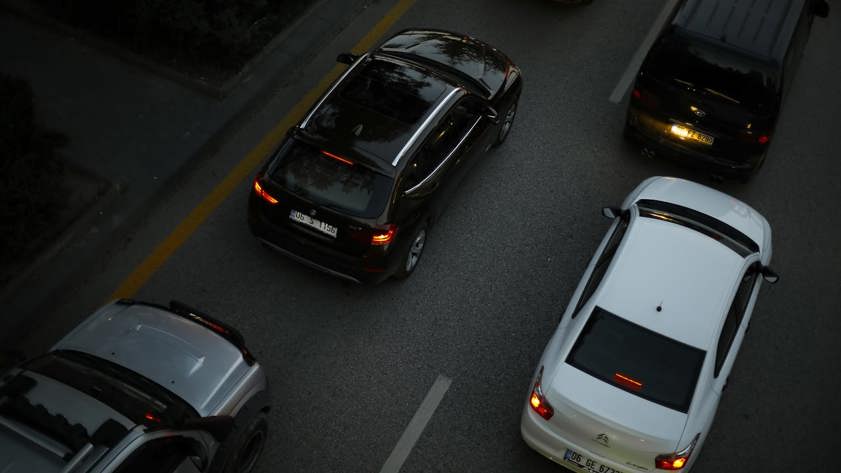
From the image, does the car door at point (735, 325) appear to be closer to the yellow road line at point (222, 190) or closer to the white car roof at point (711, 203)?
the white car roof at point (711, 203)

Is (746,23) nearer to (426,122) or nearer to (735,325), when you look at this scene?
(735,325)

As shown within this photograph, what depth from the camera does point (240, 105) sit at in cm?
1027

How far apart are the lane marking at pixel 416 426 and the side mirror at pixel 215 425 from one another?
1.69 meters

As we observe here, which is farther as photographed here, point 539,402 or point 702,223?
point 702,223

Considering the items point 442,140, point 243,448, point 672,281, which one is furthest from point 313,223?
point 672,281

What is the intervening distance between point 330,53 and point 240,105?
1914 millimetres

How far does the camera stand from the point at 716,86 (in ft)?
31.9

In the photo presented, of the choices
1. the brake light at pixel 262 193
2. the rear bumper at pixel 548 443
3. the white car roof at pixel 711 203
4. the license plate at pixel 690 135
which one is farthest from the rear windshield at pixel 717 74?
the brake light at pixel 262 193

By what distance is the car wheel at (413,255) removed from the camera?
27.8 ft

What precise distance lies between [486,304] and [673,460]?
9.00 ft

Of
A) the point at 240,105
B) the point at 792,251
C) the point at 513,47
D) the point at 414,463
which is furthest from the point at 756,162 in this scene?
the point at 240,105

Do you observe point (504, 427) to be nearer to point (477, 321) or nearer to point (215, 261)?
point (477, 321)

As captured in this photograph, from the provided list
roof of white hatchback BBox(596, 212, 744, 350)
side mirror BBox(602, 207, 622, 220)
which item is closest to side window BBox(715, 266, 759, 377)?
roof of white hatchback BBox(596, 212, 744, 350)

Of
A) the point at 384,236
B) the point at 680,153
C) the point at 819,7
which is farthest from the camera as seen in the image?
the point at 819,7
